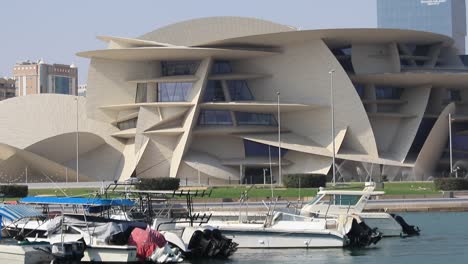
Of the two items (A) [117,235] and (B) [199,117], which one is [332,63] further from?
(A) [117,235]

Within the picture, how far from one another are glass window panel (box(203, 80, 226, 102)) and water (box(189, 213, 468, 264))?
42.4 meters

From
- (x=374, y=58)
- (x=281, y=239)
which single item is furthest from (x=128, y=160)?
(x=281, y=239)

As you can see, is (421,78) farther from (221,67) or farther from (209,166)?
(209,166)

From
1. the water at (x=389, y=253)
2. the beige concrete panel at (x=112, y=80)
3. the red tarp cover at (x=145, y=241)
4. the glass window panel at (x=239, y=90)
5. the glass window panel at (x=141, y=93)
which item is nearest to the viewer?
the red tarp cover at (x=145, y=241)

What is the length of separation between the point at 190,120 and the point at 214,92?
405 cm

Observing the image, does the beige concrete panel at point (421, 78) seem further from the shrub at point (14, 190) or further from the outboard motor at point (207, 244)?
the outboard motor at point (207, 244)

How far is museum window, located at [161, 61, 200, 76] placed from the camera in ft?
290

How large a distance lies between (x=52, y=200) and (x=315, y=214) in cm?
1112

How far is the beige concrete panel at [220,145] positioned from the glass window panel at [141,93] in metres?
5.60

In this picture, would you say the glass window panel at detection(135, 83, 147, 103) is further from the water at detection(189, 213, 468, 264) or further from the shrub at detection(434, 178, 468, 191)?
the water at detection(189, 213, 468, 264)

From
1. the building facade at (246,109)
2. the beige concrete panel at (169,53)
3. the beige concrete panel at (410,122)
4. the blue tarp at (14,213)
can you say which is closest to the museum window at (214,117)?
the building facade at (246,109)

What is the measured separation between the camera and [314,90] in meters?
86.6

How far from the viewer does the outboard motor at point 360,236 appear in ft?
139

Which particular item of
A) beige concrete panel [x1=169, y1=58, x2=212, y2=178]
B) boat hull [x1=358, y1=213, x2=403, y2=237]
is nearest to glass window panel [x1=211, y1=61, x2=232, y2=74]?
beige concrete panel [x1=169, y1=58, x2=212, y2=178]
